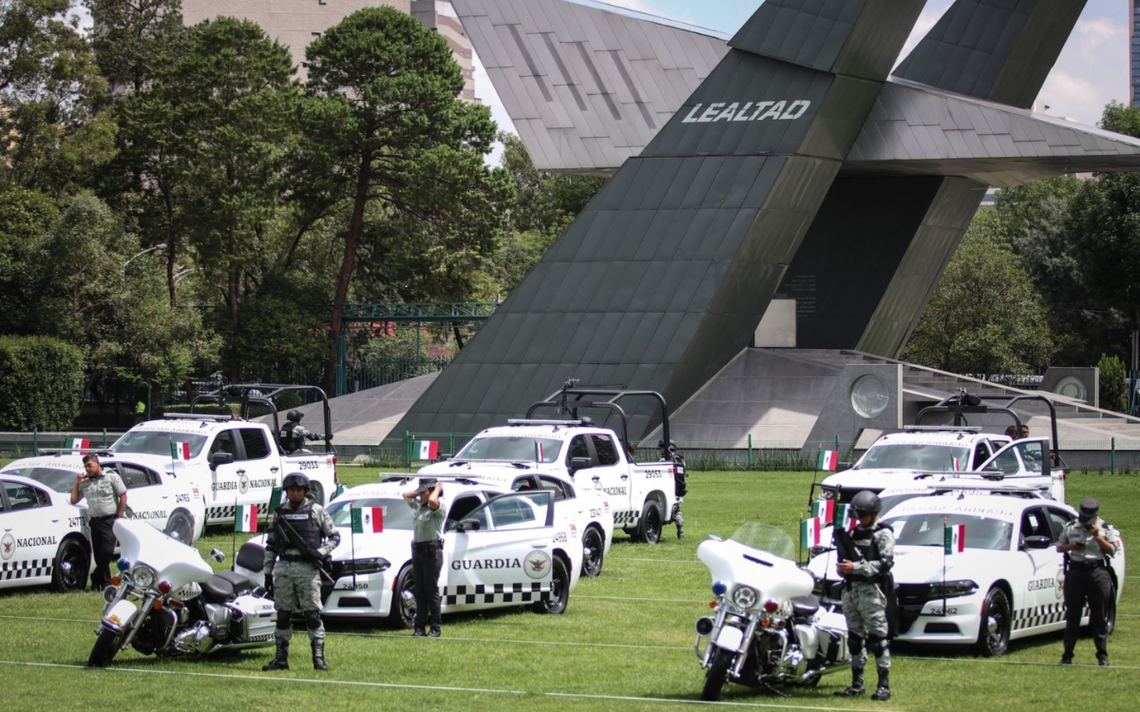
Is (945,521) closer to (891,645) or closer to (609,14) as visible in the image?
(891,645)

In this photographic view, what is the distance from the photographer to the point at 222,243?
62.2m

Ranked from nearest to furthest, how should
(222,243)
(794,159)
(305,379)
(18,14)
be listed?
(794,159) < (18,14) < (222,243) < (305,379)

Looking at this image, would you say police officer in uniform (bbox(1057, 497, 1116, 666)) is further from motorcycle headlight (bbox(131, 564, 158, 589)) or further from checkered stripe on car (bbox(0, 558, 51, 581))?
checkered stripe on car (bbox(0, 558, 51, 581))

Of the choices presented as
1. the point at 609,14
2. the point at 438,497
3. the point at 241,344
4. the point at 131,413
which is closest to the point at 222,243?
the point at 241,344

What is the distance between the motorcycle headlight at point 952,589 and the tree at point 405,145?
1933 inches

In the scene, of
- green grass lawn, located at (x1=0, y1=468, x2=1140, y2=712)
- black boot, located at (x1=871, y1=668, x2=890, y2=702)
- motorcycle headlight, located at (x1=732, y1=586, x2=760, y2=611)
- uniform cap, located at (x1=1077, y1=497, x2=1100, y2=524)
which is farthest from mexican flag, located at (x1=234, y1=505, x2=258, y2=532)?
uniform cap, located at (x1=1077, y1=497, x2=1100, y2=524)

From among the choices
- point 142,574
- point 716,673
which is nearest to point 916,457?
point 716,673

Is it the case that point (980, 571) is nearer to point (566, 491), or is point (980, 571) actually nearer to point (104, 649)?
point (566, 491)

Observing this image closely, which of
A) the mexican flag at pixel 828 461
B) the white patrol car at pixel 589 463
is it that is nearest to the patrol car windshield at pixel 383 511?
the white patrol car at pixel 589 463

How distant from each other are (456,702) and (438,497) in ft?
11.3

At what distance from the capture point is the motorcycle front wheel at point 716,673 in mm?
11117

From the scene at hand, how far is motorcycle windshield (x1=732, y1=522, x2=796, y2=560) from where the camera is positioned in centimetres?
1158

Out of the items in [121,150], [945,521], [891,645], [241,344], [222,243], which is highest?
[121,150]

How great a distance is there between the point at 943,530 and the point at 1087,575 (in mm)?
1398
